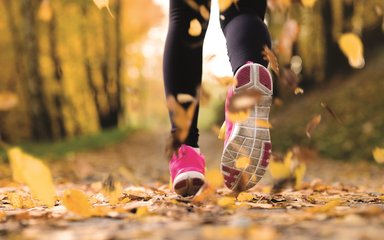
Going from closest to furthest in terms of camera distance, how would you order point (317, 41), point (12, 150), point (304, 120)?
point (12, 150) → point (304, 120) → point (317, 41)

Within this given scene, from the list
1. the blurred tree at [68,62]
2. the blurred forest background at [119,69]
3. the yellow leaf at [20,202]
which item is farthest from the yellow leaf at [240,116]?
the blurred tree at [68,62]

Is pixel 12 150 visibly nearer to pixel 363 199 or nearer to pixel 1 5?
pixel 363 199

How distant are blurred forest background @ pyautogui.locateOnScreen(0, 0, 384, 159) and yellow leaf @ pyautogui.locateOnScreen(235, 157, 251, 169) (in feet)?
19.4

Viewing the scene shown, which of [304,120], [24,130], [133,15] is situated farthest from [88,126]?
[304,120]

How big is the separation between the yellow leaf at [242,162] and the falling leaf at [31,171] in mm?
613

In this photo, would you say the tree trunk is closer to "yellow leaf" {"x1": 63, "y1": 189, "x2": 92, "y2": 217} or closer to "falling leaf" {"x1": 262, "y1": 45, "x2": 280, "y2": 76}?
"falling leaf" {"x1": 262, "y1": 45, "x2": 280, "y2": 76}

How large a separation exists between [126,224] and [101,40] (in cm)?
1465

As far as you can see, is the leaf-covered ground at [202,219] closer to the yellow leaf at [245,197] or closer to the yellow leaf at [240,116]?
the yellow leaf at [245,197]

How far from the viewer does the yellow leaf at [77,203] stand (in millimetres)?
1396

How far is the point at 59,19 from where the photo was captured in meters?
13.2

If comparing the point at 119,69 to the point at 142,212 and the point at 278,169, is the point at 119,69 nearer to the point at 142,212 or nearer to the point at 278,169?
the point at 278,169

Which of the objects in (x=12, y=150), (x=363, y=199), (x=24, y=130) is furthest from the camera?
(x=24, y=130)

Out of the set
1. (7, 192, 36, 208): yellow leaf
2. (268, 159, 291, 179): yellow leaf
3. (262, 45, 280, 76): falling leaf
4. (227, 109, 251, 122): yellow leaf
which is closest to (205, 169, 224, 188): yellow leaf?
(227, 109, 251, 122): yellow leaf

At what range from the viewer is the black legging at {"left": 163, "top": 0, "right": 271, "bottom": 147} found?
1.85m
